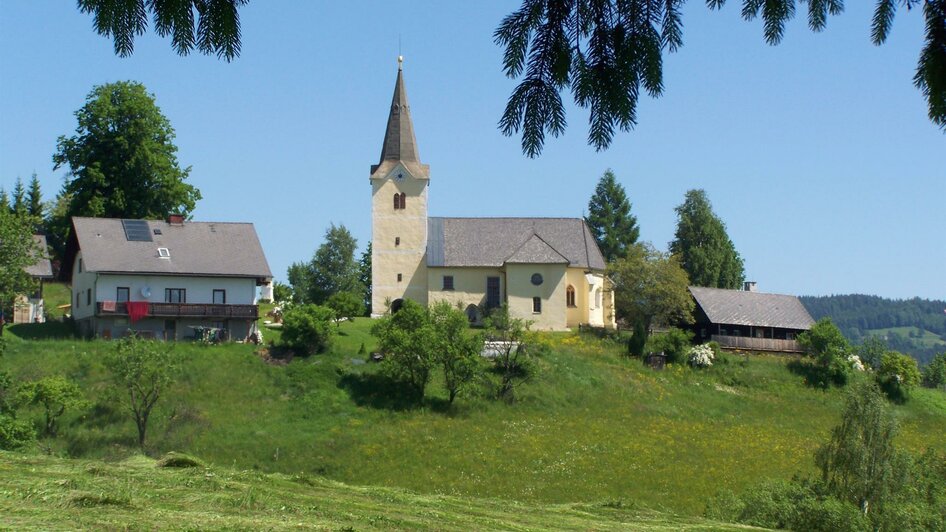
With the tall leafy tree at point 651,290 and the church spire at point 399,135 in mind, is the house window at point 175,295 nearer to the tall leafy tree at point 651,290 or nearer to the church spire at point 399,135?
the church spire at point 399,135

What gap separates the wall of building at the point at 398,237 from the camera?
68.6m

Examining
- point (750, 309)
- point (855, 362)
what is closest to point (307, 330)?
point (750, 309)

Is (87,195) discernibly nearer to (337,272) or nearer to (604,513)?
(337,272)

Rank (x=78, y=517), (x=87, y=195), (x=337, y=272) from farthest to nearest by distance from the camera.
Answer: (x=337, y=272)
(x=87, y=195)
(x=78, y=517)

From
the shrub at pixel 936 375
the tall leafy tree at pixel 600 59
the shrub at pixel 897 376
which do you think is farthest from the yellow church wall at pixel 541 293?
the tall leafy tree at pixel 600 59

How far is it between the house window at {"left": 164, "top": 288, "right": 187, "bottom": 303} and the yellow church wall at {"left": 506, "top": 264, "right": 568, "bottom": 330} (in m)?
19.3

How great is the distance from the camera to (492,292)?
223 feet

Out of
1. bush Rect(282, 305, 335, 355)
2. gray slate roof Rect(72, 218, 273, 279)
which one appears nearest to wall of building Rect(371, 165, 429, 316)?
gray slate roof Rect(72, 218, 273, 279)

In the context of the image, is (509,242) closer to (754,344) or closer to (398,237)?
(398,237)

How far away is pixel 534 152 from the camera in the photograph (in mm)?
6746

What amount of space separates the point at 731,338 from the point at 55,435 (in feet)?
129

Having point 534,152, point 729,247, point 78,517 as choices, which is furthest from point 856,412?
point 729,247

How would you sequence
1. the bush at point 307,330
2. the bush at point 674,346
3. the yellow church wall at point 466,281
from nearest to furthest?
the bush at point 307,330 < the bush at point 674,346 < the yellow church wall at point 466,281

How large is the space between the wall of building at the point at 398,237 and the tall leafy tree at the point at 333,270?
6.70 m
